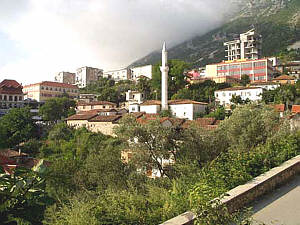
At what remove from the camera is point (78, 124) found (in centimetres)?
4531

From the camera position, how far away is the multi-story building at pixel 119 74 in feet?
370

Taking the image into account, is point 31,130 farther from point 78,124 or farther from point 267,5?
point 267,5

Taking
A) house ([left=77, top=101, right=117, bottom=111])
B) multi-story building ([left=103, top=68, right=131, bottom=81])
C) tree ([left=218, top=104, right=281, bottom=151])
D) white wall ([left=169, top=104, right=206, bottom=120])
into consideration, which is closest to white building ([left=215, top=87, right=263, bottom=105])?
white wall ([left=169, top=104, right=206, bottom=120])

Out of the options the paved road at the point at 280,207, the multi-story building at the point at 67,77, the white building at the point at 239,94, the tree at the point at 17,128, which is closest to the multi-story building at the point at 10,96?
the tree at the point at 17,128

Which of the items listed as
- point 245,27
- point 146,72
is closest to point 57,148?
point 146,72

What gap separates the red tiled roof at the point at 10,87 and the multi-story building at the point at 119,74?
47056 millimetres

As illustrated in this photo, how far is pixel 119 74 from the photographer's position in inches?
4601

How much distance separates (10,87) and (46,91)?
9.48 m

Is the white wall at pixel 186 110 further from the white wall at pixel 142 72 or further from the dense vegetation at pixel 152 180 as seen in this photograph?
the white wall at pixel 142 72

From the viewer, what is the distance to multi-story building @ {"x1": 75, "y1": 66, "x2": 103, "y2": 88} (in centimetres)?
11675

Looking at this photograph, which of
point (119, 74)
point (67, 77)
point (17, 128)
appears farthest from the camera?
point (67, 77)

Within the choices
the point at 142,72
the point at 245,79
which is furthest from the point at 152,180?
the point at 142,72

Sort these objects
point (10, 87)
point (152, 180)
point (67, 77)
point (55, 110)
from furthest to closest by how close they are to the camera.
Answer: point (67, 77), point (10, 87), point (55, 110), point (152, 180)

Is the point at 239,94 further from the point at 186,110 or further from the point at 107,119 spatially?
the point at 107,119
